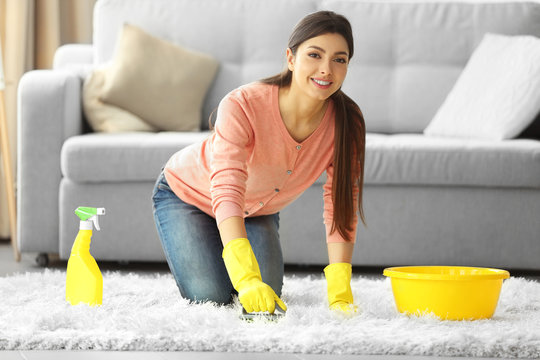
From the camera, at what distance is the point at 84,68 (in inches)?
119

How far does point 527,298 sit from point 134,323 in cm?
98

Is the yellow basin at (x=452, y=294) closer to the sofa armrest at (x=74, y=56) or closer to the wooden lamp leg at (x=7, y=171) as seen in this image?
the wooden lamp leg at (x=7, y=171)

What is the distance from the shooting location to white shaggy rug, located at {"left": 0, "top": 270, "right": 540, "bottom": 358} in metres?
1.39

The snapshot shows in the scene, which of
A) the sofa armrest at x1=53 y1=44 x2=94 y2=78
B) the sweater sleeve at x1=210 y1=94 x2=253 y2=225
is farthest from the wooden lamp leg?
the sweater sleeve at x1=210 y1=94 x2=253 y2=225

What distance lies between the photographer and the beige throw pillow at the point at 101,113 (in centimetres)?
285

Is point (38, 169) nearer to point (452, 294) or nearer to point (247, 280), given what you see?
point (247, 280)

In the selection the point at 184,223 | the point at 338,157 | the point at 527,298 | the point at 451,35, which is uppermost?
the point at 451,35

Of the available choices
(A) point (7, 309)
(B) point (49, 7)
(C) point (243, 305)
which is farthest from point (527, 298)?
(B) point (49, 7)

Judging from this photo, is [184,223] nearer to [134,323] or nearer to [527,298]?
[134,323]

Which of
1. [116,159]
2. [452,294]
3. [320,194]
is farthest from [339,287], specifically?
[116,159]

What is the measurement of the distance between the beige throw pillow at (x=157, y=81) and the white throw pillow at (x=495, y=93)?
2.92 feet

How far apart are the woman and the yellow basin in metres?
0.14

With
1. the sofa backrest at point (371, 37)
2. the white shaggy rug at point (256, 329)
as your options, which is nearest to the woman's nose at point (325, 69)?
the white shaggy rug at point (256, 329)

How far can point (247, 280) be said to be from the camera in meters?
1.57
